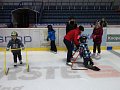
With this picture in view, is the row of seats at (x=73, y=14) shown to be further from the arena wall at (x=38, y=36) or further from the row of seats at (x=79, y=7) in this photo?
the arena wall at (x=38, y=36)

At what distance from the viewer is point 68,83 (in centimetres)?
488

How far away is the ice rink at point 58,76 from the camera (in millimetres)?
4676

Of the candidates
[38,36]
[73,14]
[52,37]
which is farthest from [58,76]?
[73,14]

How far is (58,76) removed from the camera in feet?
17.7

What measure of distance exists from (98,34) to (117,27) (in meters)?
2.04

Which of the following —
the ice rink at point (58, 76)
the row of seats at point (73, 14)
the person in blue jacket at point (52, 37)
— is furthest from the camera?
the row of seats at point (73, 14)

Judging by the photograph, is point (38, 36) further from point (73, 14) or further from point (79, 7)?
point (79, 7)

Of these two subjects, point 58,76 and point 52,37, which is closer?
point 58,76

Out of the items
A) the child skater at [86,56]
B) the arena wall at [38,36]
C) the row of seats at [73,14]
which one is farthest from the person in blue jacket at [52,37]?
the row of seats at [73,14]

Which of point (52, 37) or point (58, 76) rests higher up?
point (52, 37)

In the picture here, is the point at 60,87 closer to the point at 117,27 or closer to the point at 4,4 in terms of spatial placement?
the point at 117,27

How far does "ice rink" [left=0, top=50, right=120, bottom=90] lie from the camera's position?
184 inches

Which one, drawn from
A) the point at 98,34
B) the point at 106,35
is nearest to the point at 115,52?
the point at 106,35

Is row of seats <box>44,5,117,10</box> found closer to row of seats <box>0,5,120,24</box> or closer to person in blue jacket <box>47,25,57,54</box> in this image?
row of seats <box>0,5,120,24</box>
